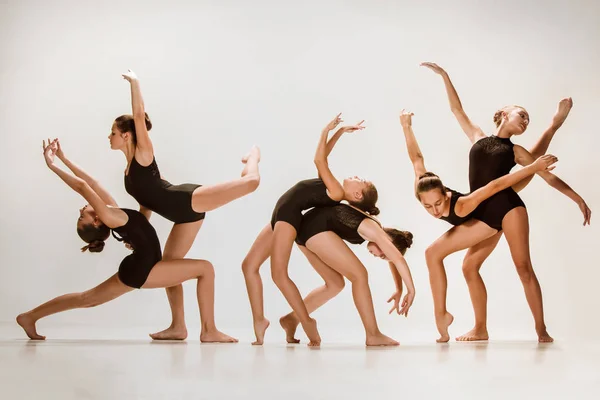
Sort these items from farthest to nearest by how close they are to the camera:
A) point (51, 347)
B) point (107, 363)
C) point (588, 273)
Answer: point (588, 273) < point (51, 347) < point (107, 363)

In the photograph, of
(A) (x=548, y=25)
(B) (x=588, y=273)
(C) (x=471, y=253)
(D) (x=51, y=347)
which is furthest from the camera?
(A) (x=548, y=25)

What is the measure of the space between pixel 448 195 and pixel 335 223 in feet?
2.68

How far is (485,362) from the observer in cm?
449

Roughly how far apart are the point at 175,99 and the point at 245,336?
3153 millimetres

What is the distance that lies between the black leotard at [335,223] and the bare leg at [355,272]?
0.15 feet

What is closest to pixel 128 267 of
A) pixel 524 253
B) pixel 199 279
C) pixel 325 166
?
pixel 199 279

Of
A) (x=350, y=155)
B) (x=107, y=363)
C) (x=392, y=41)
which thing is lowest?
(x=107, y=363)

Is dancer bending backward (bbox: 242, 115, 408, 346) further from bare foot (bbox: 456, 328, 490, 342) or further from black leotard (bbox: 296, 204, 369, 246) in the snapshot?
bare foot (bbox: 456, 328, 490, 342)

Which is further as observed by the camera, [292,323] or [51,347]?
[292,323]

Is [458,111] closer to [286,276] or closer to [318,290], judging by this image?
[318,290]

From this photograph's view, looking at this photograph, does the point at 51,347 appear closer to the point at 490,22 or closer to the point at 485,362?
the point at 485,362

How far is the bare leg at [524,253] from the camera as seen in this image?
5953 mm

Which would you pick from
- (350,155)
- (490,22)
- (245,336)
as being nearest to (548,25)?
(490,22)

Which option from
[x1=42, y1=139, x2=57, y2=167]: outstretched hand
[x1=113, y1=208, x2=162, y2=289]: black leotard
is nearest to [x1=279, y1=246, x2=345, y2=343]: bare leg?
[x1=113, y1=208, x2=162, y2=289]: black leotard
